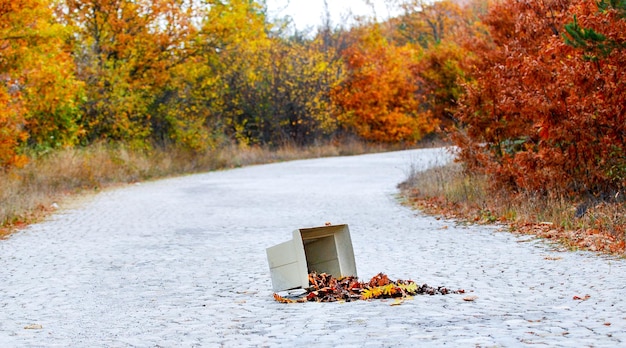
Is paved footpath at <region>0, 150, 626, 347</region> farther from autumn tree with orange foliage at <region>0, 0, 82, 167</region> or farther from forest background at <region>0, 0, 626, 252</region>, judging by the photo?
autumn tree with orange foliage at <region>0, 0, 82, 167</region>

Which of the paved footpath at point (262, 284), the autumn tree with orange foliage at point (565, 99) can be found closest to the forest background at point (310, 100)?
the autumn tree with orange foliage at point (565, 99)

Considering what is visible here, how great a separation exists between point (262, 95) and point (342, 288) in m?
35.6

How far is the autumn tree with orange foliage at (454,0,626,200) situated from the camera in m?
13.1

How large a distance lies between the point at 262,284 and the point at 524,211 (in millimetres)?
6236

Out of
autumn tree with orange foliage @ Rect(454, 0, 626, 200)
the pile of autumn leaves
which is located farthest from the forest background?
the pile of autumn leaves

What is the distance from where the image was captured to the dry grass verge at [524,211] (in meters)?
11.7

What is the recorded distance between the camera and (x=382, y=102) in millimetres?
49438

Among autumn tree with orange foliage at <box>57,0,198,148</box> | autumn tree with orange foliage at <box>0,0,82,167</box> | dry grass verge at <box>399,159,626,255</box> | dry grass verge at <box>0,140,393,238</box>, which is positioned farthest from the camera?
autumn tree with orange foliage at <box>57,0,198,148</box>

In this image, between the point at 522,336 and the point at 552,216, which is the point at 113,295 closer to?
the point at 522,336

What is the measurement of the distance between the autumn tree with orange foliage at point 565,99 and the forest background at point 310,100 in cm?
3

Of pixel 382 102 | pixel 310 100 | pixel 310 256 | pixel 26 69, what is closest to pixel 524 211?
pixel 310 256

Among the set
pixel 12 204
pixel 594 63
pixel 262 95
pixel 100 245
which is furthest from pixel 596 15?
pixel 262 95

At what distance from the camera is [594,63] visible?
13641 millimetres

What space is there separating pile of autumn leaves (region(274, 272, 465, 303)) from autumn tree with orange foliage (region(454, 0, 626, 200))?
5.52m
